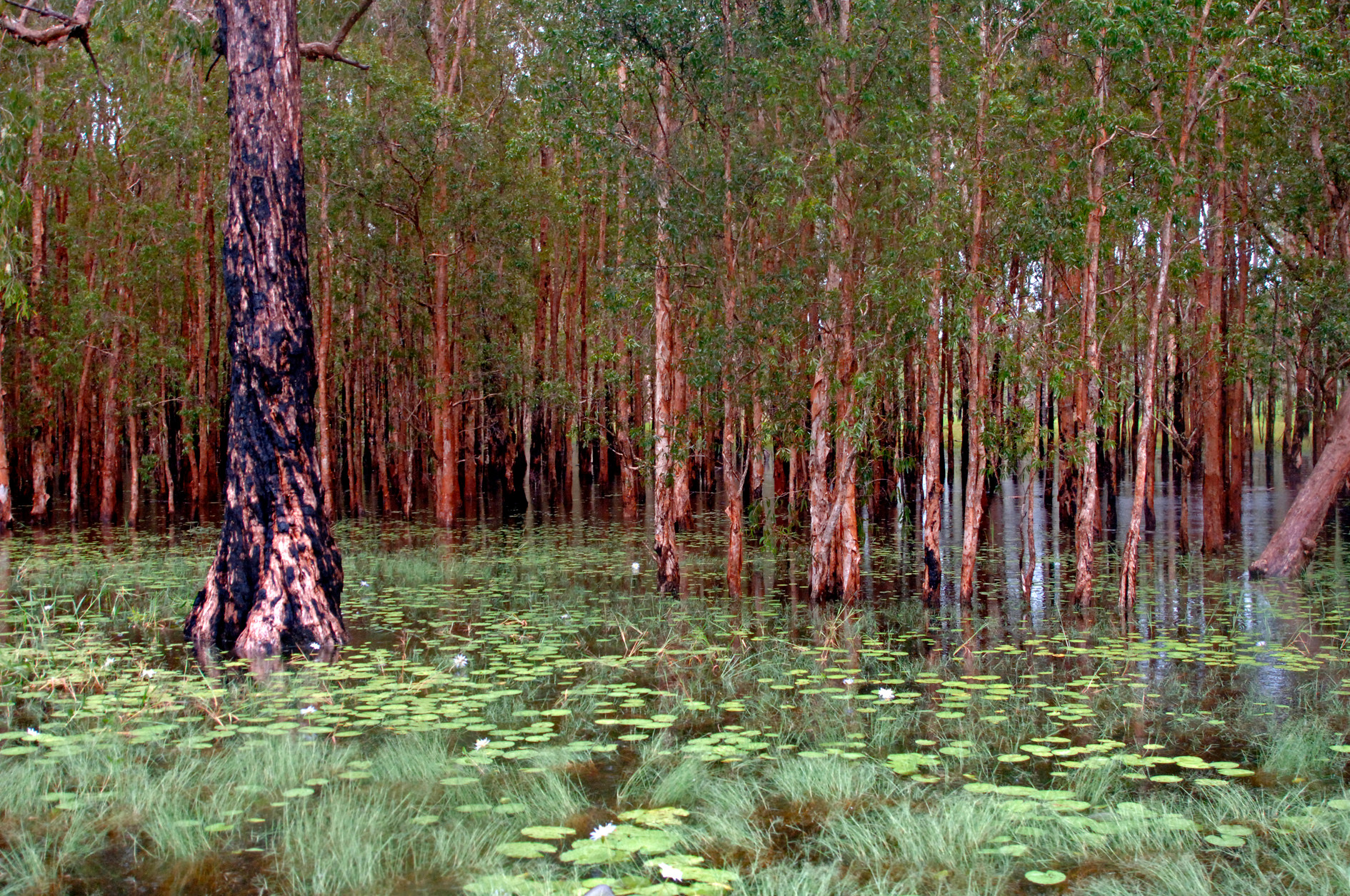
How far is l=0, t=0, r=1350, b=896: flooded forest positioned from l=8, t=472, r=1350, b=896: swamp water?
0.10ft

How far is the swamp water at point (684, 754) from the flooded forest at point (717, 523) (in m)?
0.03

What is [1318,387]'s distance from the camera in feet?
80.1

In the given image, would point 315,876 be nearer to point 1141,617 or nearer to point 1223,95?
point 1141,617

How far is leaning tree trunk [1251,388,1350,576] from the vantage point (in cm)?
1097

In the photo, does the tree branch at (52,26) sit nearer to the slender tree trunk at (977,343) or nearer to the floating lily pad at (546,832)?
the floating lily pad at (546,832)

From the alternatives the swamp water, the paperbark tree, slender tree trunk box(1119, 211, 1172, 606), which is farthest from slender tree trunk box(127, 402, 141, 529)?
slender tree trunk box(1119, 211, 1172, 606)

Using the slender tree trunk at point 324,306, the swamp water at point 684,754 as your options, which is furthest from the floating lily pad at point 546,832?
the slender tree trunk at point 324,306

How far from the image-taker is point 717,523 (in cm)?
1964

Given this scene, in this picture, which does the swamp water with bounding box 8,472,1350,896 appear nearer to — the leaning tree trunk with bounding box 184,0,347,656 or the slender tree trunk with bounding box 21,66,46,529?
the leaning tree trunk with bounding box 184,0,347,656

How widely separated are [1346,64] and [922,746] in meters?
11.7

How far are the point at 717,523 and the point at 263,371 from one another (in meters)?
13.2

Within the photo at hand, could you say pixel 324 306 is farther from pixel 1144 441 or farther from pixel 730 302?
pixel 1144 441

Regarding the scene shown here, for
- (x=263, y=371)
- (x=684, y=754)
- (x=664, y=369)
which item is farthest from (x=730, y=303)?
(x=684, y=754)

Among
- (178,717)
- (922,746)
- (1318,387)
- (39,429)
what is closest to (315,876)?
(178,717)
